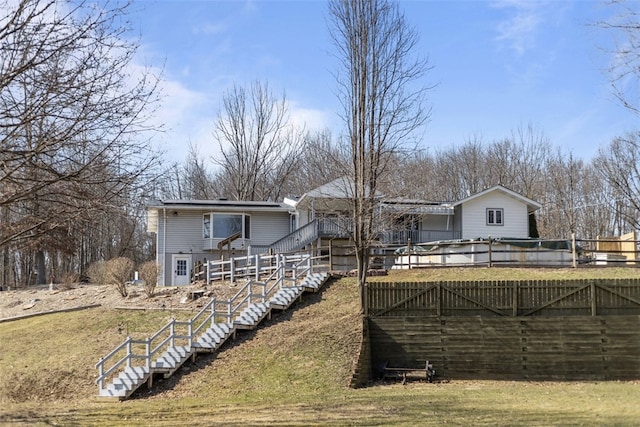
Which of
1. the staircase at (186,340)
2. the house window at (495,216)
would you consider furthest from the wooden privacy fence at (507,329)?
the house window at (495,216)

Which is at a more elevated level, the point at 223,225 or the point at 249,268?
the point at 223,225

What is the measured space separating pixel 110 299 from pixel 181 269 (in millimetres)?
8066

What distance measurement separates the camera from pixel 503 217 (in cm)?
3594

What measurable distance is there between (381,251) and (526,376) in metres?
16.2

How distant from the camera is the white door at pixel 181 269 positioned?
33.5 m

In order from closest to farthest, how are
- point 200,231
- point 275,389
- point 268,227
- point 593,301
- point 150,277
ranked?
point 275,389 < point 593,301 < point 150,277 < point 200,231 < point 268,227

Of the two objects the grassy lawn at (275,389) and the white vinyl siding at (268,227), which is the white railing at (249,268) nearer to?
the grassy lawn at (275,389)

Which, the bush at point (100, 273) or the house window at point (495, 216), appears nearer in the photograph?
the bush at point (100, 273)

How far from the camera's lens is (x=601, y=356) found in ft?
54.2

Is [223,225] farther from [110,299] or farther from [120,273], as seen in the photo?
[110,299]

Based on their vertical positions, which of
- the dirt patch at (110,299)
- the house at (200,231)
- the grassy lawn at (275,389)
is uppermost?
the house at (200,231)

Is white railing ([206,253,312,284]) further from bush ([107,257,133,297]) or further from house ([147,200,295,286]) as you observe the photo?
house ([147,200,295,286])

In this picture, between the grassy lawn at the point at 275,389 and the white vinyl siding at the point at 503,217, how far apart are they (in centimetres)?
1260

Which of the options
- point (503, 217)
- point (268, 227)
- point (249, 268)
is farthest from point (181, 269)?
point (503, 217)
